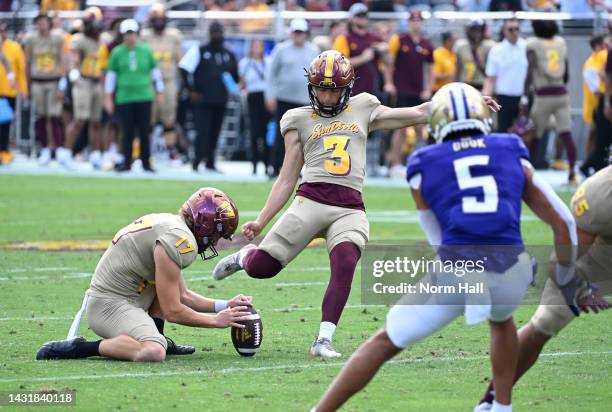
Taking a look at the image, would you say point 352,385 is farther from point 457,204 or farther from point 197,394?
point 197,394

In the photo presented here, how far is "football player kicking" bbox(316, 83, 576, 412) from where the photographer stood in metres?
5.77

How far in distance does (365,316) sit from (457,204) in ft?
13.1

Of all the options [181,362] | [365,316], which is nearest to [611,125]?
[365,316]

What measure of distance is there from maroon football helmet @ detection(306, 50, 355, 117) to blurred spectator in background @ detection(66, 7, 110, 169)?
1465 cm

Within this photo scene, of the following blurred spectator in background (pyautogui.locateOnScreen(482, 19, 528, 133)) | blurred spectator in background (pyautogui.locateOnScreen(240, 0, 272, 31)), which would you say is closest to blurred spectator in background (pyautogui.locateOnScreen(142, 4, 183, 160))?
blurred spectator in background (pyautogui.locateOnScreen(240, 0, 272, 31))

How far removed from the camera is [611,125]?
63.0 ft

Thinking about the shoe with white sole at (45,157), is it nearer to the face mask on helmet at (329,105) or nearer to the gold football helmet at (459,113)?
the face mask on helmet at (329,105)

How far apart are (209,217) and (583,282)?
239 cm

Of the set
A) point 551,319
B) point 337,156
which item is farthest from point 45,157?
point 551,319

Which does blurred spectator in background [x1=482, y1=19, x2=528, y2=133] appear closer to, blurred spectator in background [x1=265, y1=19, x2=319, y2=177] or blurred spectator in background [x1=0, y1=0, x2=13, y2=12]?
blurred spectator in background [x1=265, y1=19, x2=319, y2=177]

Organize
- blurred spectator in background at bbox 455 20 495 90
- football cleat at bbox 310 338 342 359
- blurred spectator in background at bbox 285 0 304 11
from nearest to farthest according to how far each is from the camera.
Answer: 1. football cleat at bbox 310 338 342 359
2. blurred spectator in background at bbox 455 20 495 90
3. blurred spectator in background at bbox 285 0 304 11

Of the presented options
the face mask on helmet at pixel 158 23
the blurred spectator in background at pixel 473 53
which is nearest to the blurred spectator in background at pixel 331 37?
the blurred spectator in background at pixel 473 53

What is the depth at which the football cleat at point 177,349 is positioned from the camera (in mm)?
8094

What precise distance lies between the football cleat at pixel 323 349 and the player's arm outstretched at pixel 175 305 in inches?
18.2
